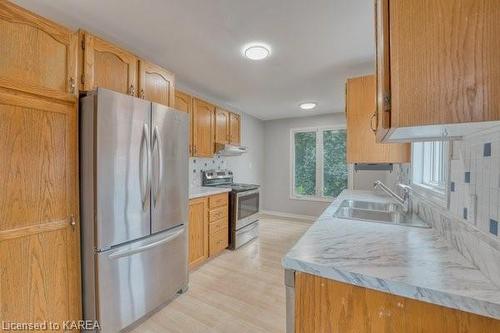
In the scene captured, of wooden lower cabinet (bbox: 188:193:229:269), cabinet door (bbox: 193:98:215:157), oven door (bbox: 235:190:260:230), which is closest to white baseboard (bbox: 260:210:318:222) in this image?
oven door (bbox: 235:190:260:230)

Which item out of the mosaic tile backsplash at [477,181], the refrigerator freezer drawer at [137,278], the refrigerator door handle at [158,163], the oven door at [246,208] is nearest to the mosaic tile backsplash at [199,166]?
the oven door at [246,208]

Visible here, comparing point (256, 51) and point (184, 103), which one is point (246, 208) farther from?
point (256, 51)

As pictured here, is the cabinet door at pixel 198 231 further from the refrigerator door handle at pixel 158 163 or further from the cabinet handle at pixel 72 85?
the cabinet handle at pixel 72 85

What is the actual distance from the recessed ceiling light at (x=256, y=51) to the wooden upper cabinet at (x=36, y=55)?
1359 millimetres

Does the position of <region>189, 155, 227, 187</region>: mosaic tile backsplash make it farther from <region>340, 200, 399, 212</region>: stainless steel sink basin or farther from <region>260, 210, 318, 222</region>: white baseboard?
<region>340, 200, 399, 212</region>: stainless steel sink basin

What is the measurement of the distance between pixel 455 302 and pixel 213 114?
3305mm

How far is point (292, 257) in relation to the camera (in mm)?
921

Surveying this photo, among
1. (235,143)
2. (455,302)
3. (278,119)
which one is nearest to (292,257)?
(455,302)

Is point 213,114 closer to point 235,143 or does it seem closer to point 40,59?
point 235,143

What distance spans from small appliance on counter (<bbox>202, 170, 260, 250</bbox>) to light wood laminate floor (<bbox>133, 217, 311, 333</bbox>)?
0.25 meters

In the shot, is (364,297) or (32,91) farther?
(32,91)

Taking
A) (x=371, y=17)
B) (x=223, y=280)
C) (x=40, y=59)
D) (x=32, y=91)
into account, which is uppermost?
(x=371, y=17)

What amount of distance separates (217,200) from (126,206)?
1.50 metres

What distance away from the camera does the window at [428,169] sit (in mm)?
1407
